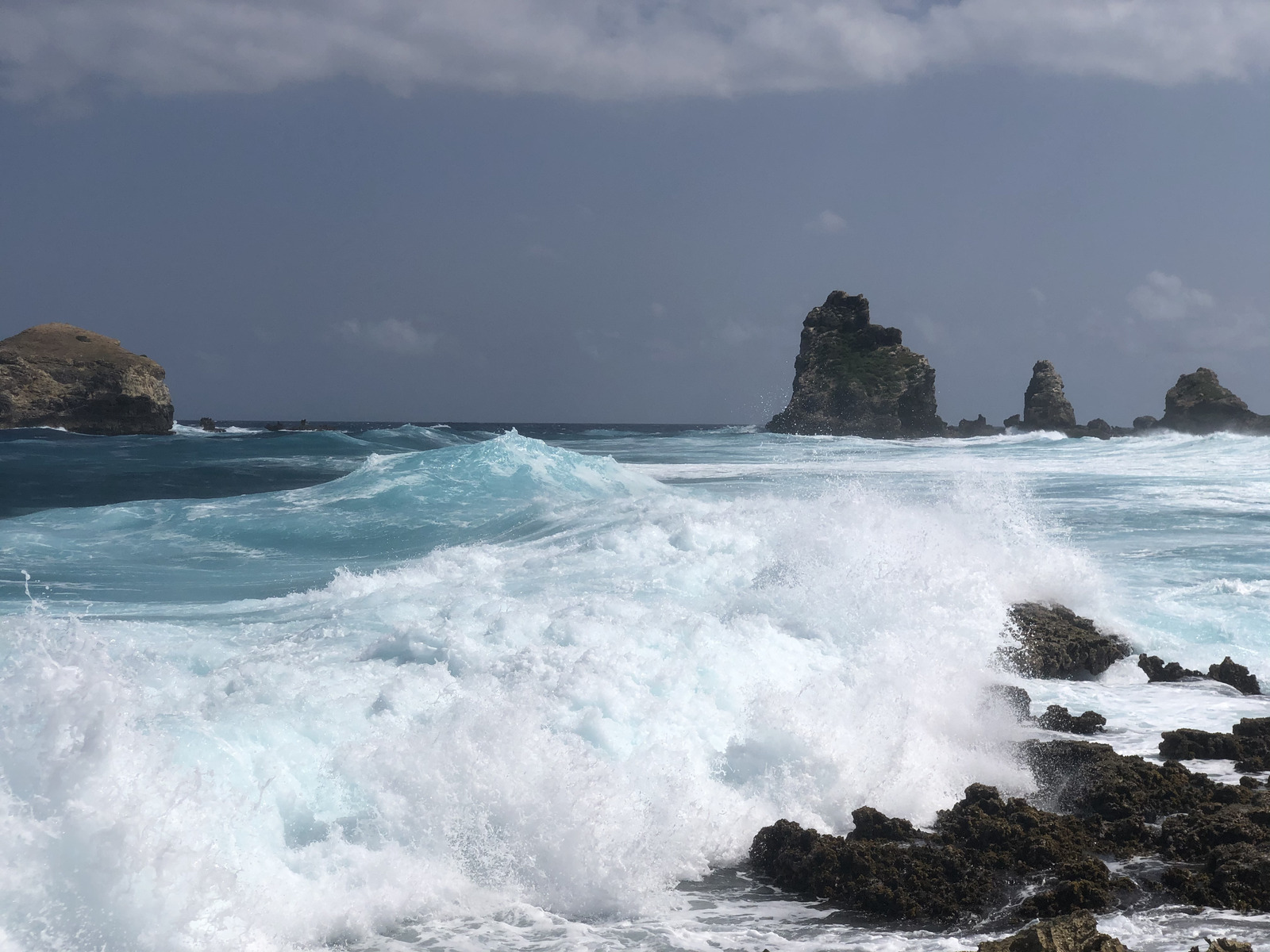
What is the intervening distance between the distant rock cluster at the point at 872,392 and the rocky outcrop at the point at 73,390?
4755 centimetres

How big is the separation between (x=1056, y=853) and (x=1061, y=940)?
1.86 metres

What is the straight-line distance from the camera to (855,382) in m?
77.1

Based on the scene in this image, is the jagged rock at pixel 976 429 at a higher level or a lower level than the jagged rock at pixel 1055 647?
higher

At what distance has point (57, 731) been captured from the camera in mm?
4973

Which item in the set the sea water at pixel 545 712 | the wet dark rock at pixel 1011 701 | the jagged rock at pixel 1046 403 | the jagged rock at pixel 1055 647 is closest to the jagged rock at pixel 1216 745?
the sea water at pixel 545 712

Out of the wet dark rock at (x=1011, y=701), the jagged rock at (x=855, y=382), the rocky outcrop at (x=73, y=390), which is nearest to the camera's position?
the wet dark rock at (x=1011, y=701)

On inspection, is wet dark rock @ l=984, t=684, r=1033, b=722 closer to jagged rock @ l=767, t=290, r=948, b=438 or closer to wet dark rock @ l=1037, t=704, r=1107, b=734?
wet dark rock @ l=1037, t=704, r=1107, b=734

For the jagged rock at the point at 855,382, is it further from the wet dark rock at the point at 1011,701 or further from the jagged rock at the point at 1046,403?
the wet dark rock at the point at 1011,701

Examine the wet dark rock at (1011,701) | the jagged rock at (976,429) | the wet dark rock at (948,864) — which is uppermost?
the jagged rock at (976,429)

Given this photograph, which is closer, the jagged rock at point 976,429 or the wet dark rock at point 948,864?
the wet dark rock at point 948,864

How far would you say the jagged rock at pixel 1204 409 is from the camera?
174 feet

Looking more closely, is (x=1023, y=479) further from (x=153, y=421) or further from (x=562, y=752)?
(x=153, y=421)

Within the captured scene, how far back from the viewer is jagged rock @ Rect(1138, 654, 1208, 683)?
10.1 metres

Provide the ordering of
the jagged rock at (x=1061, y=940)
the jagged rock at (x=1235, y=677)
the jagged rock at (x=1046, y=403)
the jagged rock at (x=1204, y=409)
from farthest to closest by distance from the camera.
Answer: the jagged rock at (x=1046, y=403), the jagged rock at (x=1204, y=409), the jagged rock at (x=1235, y=677), the jagged rock at (x=1061, y=940)
